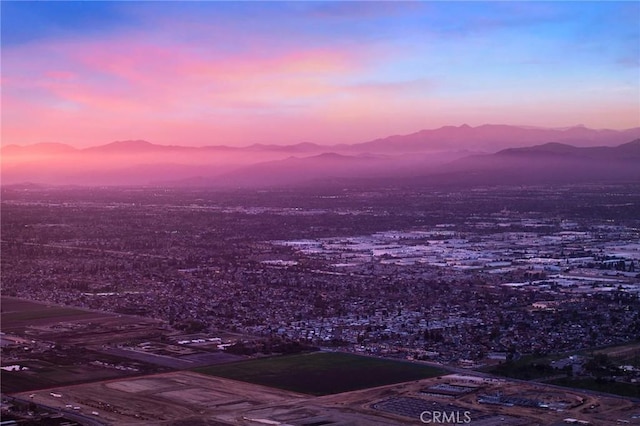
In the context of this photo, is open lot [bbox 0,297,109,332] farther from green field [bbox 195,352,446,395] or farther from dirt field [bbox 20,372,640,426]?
dirt field [bbox 20,372,640,426]

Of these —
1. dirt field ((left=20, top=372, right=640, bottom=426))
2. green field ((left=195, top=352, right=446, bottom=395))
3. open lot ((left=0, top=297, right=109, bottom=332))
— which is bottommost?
dirt field ((left=20, top=372, right=640, bottom=426))

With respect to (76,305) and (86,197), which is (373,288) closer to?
(76,305)

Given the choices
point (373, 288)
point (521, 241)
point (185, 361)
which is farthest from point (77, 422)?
point (521, 241)
